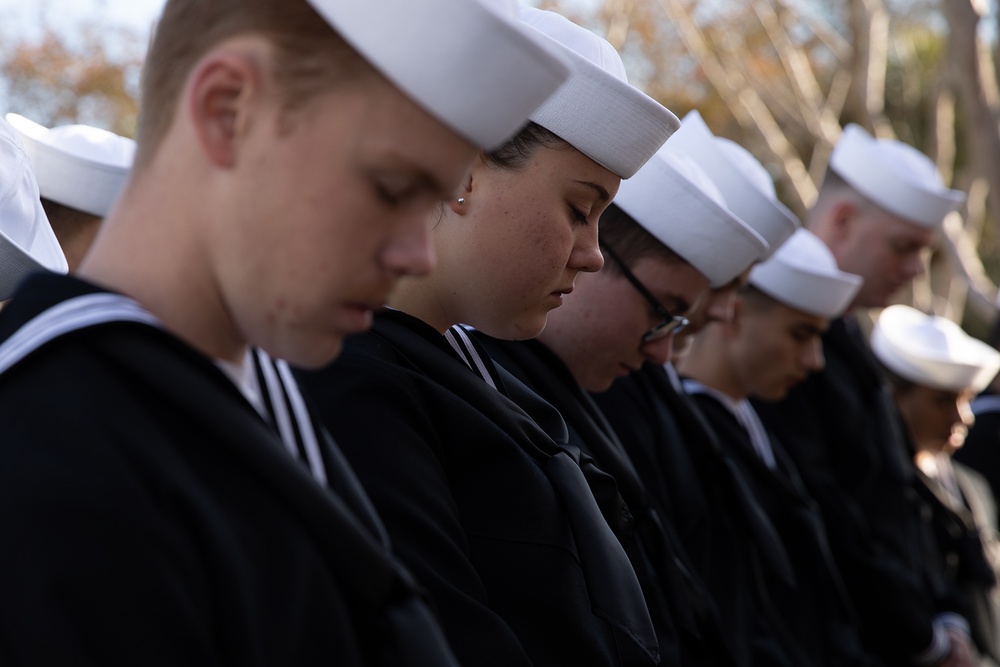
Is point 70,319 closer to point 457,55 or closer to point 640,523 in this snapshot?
point 457,55

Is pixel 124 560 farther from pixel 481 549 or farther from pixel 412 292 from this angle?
pixel 412 292

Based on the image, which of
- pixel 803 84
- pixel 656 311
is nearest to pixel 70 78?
pixel 803 84

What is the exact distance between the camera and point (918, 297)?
11.5 meters

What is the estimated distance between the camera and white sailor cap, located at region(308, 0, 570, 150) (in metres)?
1.56

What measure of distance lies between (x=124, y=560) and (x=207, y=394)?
0.20 meters


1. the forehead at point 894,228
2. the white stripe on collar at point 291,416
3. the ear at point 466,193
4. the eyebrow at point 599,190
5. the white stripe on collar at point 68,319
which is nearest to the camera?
the white stripe on collar at point 68,319

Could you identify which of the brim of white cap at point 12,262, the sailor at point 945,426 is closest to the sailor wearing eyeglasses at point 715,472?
the brim of white cap at point 12,262

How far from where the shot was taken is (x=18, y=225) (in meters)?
2.81

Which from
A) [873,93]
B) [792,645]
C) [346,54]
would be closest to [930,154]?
[873,93]

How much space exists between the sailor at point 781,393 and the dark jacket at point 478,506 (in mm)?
2398

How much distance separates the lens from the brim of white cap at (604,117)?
8.96 ft

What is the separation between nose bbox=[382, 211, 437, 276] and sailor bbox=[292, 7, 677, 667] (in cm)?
70

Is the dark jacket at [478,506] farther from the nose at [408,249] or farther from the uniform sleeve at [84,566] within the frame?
the uniform sleeve at [84,566]

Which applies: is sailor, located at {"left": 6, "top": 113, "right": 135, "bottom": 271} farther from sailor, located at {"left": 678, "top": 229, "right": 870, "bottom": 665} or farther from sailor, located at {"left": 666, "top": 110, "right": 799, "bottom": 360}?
sailor, located at {"left": 678, "top": 229, "right": 870, "bottom": 665}
